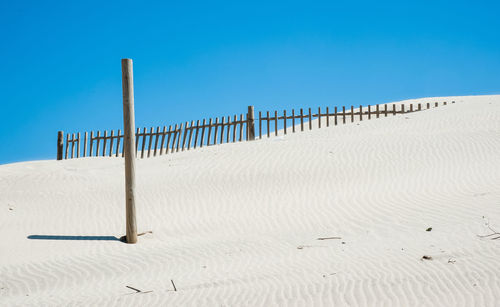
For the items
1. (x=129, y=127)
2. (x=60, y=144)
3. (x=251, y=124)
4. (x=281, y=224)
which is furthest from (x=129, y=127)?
(x=60, y=144)

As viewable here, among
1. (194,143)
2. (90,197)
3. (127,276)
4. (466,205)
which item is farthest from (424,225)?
(194,143)

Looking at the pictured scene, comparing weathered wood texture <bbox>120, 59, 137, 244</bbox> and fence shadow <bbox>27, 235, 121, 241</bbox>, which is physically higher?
weathered wood texture <bbox>120, 59, 137, 244</bbox>

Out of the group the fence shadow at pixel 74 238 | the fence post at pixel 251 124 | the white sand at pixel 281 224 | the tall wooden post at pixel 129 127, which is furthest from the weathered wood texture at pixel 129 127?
the fence post at pixel 251 124

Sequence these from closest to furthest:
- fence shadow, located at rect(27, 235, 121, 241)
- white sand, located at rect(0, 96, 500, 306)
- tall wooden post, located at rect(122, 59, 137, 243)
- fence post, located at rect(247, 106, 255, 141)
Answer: white sand, located at rect(0, 96, 500, 306) < tall wooden post, located at rect(122, 59, 137, 243) < fence shadow, located at rect(27, 235, 121, 241) < fence post, located at rect(247, 106, 255, 141)

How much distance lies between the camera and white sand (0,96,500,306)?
219 inches

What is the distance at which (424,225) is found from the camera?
8.14 metres

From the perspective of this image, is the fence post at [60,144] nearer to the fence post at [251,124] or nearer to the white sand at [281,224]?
the white sand at [281,224]

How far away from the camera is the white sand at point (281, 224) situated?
18.2ft

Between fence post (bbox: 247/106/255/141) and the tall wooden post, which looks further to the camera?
fence post (bbox: 247/106/255/141)

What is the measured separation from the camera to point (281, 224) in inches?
372

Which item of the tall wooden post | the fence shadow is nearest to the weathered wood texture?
the tall wooden post

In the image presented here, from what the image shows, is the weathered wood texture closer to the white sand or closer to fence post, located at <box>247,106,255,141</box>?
the white sand

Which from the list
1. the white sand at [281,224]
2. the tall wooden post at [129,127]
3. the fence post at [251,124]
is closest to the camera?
the white sand at [281,224]

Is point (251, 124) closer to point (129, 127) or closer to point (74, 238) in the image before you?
point (129, 127)
